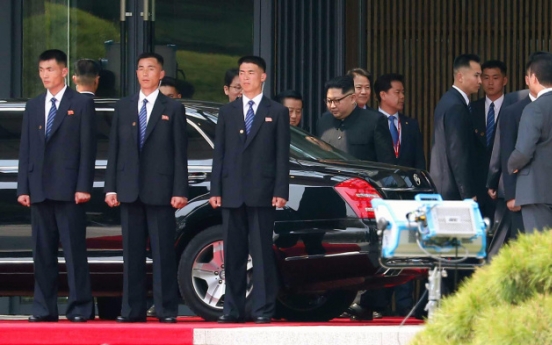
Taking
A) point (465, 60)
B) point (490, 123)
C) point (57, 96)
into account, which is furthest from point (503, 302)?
point (490, 123)

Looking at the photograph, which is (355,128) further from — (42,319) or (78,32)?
(78,32)

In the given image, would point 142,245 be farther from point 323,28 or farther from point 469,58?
point 323,28

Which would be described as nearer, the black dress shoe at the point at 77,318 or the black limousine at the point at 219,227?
the black dress shoe at the point at 77,318

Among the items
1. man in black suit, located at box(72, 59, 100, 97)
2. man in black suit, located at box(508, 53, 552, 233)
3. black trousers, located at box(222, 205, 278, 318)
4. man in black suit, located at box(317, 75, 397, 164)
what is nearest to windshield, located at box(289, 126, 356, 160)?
man in black suit, located at box(317, 75, 397, 164)

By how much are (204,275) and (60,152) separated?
4.61ft

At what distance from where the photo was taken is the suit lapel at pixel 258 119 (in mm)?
9617

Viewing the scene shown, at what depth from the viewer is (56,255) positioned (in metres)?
9.66

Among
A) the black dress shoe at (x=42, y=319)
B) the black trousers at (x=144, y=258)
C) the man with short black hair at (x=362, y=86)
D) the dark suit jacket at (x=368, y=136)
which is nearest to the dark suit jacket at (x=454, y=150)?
the dark suit jacket at (x=368, y=136)

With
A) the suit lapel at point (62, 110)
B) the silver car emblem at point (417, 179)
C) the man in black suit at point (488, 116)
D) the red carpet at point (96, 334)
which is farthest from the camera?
the man in black suit at point (488, 116)

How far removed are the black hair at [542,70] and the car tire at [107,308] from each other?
3999 mm

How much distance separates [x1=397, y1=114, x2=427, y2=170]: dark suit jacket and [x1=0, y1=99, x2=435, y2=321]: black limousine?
1.48 metres

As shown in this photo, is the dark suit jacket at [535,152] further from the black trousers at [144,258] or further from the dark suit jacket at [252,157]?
the black trousers at [144,258]

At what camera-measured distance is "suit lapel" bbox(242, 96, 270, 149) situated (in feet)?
31.6

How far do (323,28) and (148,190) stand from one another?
18.1 ft
